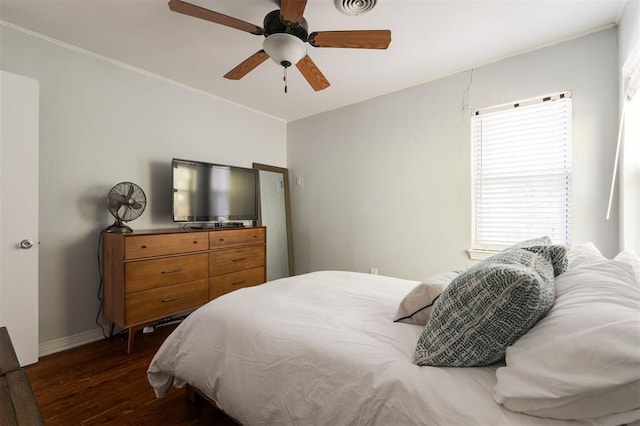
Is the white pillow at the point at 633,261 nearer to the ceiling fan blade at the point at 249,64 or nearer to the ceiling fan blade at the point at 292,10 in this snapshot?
the ceiling fan blade at the point at 292,10

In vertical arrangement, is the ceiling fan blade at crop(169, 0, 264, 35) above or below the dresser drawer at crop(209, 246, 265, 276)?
above

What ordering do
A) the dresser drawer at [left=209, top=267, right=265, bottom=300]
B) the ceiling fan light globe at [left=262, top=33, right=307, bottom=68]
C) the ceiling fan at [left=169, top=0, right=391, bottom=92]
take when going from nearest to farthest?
the ceiling fan at [left=169, top=0, right=391, bottom=92] < the ceiling fan light globe at [left=262, top=33, right=307, bottom=68] < the dresser drawer at [left=209, top=267, right=265, bottom=300]

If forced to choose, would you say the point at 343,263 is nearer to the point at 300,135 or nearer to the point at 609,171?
the point at 300,135

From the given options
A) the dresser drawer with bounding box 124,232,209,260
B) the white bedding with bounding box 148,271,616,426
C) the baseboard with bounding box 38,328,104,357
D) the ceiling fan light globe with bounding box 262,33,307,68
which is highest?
the ceiling fan light globe with bounding box 262,33,307,68

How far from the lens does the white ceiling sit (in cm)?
190

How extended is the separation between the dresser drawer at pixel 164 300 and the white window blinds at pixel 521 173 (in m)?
2.70

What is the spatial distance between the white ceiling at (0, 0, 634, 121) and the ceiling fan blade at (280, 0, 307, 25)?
0.36 metres

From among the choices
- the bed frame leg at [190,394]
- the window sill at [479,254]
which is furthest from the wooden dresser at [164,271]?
the window sill at [479,254]

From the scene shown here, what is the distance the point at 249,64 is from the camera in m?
2.09

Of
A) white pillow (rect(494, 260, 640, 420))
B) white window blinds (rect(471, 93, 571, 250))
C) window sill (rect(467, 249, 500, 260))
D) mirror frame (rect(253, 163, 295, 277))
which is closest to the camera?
white pillow (rect(494, 260, 640, 420))

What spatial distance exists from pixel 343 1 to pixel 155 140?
2.24 meters

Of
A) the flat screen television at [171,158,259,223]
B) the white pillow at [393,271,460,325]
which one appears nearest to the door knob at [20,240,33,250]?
the flat screen television at [171,158,259,223]

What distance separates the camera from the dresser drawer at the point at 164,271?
86.9 inches

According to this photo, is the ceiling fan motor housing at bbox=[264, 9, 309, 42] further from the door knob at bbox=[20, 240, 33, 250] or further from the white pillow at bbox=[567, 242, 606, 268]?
the door knob at bbox=[20, 240, 33, 250]
